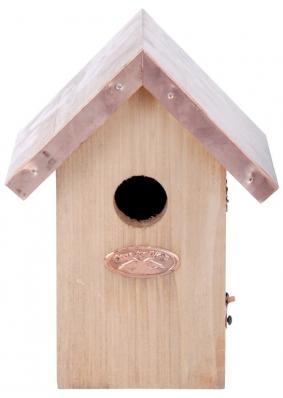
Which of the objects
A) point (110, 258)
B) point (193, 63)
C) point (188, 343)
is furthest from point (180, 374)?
point (193, 63)

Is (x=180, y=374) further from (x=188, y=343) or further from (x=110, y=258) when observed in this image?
(x=110, y=258)

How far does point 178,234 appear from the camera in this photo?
4.38 meters

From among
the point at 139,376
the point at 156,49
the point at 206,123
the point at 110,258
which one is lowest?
the point at 139,376

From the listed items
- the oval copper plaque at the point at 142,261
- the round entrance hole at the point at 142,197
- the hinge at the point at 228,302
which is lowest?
the hinge at the point at 228,302

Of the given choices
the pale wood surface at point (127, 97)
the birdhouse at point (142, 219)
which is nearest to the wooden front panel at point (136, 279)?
the birdhouse at point (142, 219)

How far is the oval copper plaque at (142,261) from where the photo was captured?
4.37 m

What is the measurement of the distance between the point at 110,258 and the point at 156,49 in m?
0.66

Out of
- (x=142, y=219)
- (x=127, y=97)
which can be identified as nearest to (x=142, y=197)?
(x=142, y=219)

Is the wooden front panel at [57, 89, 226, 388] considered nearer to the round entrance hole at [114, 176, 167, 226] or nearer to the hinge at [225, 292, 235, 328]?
the hinge at [225, 292, 235, 328]

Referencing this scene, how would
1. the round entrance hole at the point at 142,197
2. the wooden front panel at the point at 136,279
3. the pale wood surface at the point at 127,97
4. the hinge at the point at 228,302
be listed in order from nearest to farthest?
the pale wood surface at the point at 127,97 < the wooden front panel at the point at 136,279 < the hinge at the point at 228,302 < the round entrance hole at the point at 142,197

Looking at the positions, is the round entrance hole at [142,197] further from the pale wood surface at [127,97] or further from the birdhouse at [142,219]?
the pale wood surface at [127,97]

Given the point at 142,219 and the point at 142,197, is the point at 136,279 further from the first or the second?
the point at 142,197

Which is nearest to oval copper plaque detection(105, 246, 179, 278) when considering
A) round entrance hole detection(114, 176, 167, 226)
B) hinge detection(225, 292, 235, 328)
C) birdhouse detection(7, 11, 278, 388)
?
birdhouse detection(7, 11, 278, 388)

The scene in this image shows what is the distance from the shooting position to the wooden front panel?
432 cm
